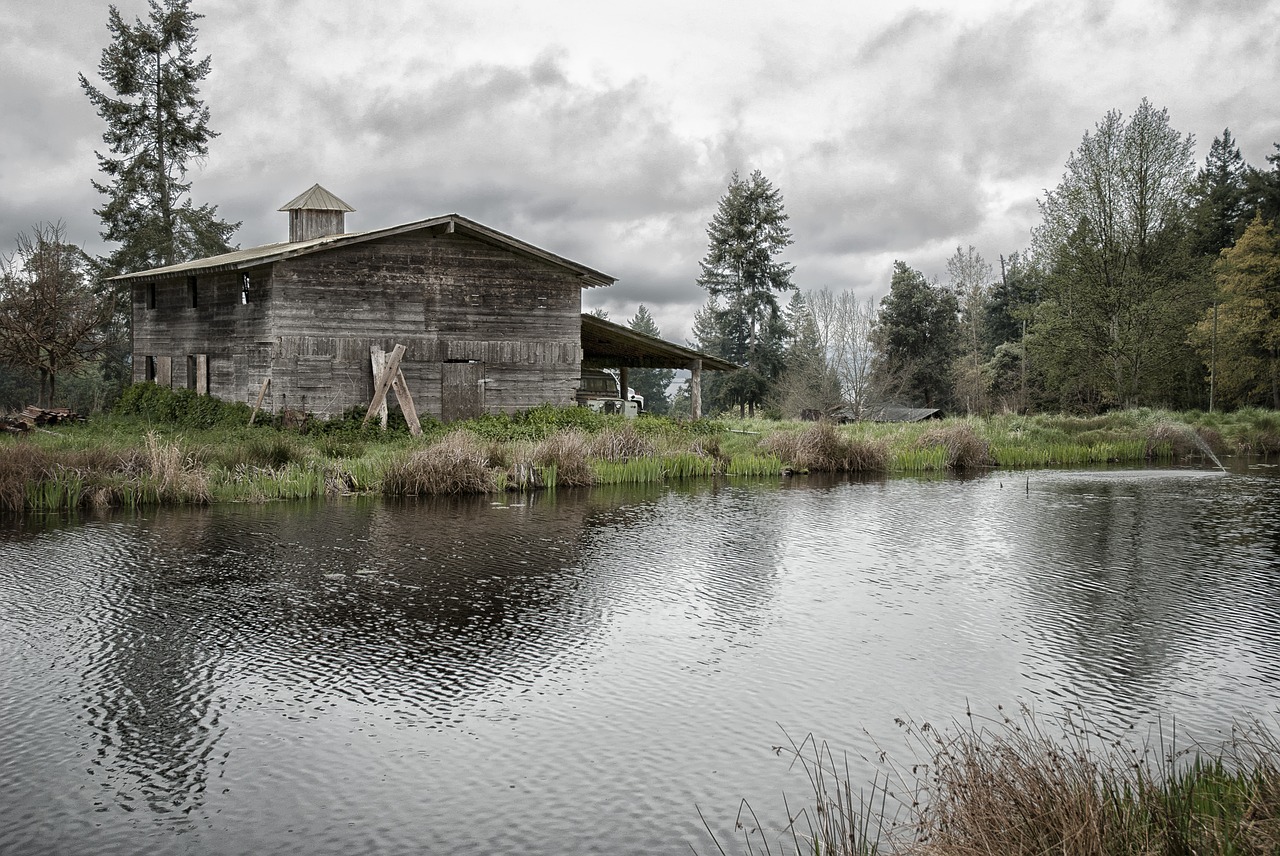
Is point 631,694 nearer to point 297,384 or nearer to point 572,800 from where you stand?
point 572,800

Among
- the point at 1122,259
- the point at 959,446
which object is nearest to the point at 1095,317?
the point at 1122,259

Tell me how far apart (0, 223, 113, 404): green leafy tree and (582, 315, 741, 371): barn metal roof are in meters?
18.3

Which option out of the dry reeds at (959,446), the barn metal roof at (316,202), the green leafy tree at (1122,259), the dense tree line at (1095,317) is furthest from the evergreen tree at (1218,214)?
the barn metal roof at (316,202)

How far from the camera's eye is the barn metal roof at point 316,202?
39.4 m

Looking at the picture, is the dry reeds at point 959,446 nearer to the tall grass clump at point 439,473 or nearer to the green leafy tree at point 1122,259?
the tall grass clump at point 439,473

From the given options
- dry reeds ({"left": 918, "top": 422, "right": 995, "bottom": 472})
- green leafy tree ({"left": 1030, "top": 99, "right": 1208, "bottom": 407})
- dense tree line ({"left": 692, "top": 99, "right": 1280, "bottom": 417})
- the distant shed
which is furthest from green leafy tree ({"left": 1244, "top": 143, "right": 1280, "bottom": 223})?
dry reeds ({"left": 918, "top": 422, "right": 995, "bottom": 472})

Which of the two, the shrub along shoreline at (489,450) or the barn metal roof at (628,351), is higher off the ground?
the barn metal roof at (628,351)

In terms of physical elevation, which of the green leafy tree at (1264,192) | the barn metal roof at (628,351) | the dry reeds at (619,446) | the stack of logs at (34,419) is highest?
the green leafy tree at (1264,192)

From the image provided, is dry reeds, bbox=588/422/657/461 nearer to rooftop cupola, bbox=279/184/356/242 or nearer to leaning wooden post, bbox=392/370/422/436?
leaning wooden post, bbox=392/370/422/436

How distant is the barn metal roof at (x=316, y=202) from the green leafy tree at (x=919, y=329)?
32026mm

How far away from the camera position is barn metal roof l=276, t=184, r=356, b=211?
39.4 m

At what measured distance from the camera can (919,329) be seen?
193 ft

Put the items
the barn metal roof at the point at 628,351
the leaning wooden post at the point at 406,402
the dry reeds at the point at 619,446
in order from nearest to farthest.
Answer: the dry reeds at the point at 619,446
the leaning wooden post at the point at 406,402
the barn metal roof at the point at 628,351

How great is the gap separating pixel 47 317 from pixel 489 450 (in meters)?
22.7
